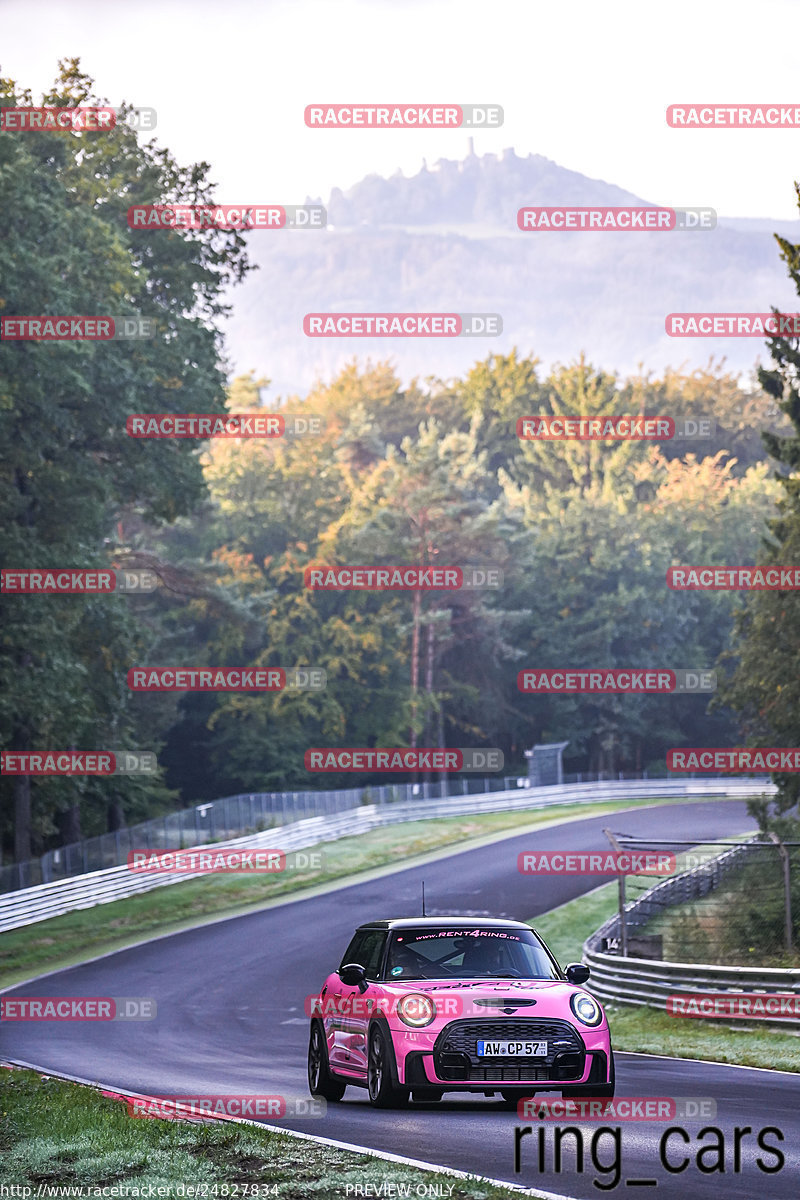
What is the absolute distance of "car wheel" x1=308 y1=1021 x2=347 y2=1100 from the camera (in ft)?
44.0

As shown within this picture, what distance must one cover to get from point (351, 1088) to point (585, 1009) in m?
4.28

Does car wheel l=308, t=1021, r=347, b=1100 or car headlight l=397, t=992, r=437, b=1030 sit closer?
car headlight l=397, t=992, r=437, b=1030

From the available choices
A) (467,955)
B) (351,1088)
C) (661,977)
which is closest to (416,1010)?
(467,955)

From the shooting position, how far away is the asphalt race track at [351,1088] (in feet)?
32.3

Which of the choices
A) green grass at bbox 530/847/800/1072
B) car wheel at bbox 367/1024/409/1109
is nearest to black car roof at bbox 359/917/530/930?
car wheel at bbox 367/1024/409/1109

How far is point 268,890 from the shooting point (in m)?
43.5

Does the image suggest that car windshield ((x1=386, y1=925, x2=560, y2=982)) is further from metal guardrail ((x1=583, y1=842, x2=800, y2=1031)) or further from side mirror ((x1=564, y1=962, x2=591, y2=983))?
metal guardrail ((x1=583, y1=842, x2=800, y2=1031))

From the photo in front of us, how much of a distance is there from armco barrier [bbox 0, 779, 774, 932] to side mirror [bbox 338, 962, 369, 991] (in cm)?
2507

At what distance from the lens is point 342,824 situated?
54.0 meters

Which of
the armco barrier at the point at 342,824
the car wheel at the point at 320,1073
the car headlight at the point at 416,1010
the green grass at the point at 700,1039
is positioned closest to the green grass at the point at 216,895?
the armco barrier at the point at 342,824

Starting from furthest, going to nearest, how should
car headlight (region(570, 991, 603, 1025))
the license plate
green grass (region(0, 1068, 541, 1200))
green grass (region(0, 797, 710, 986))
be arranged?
green grass (region(0, 797, 710, 986)), car headlight (region(570, 991, 603, 1025)), the license plate, green grass (region(0, 1068, 541, 1200))

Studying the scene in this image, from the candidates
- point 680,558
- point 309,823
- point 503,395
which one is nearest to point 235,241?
point 309,823

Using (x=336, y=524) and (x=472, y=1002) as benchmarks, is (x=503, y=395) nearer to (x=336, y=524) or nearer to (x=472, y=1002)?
(x=336, y=524)

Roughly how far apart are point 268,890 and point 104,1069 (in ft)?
84.9
